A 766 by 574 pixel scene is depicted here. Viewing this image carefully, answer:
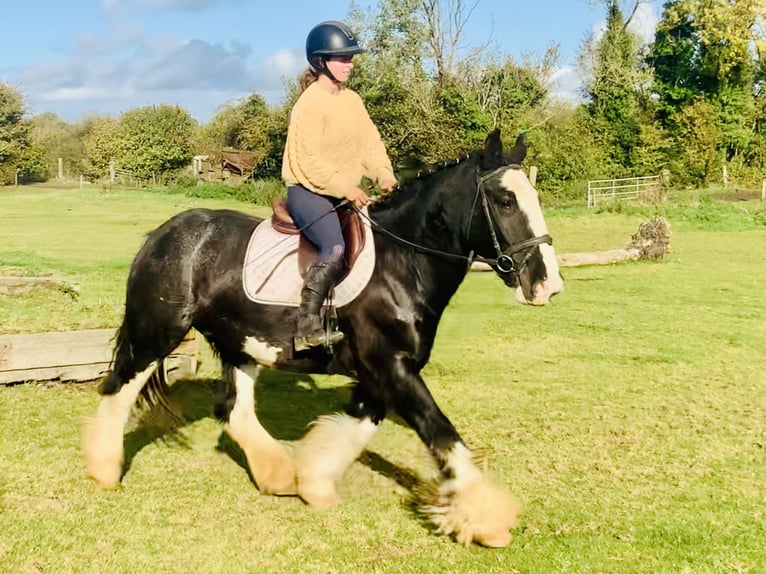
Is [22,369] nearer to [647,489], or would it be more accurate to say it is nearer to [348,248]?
[348,248]

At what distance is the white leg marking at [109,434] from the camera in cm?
537

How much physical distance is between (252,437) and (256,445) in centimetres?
9

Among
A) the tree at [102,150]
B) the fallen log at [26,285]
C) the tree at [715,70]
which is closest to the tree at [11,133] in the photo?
the tree at [102,150]

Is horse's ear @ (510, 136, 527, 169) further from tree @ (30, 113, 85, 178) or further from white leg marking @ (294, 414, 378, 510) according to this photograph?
tree @ (30, 113, 85, 178)

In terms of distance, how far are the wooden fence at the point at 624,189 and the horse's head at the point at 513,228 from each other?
3213 centimetres

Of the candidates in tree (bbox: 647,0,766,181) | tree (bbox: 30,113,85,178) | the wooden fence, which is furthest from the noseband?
tree (bbox: 30,113,85,178)

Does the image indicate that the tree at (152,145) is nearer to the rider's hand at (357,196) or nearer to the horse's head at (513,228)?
the rider's hand at (357,196)

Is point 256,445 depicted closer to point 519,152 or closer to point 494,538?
point 494,538

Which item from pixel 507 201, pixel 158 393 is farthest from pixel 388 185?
pixel 158 393

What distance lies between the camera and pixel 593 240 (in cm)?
2422

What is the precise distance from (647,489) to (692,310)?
332 inches

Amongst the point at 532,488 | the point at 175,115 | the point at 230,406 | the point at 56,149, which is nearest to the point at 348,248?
the point at 230,406

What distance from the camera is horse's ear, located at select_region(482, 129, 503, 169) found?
4773mm

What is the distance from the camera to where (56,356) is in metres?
7.68
